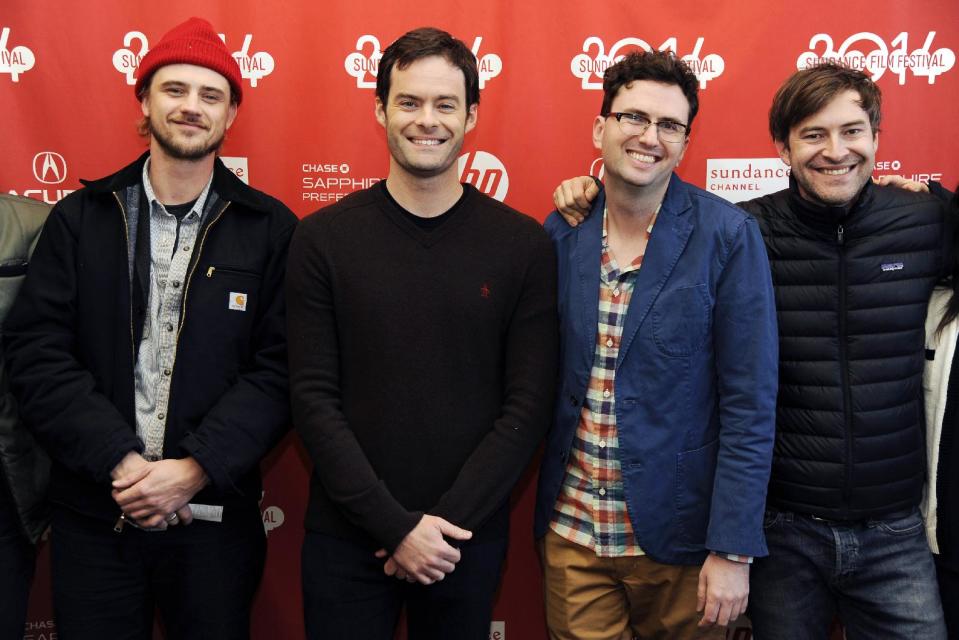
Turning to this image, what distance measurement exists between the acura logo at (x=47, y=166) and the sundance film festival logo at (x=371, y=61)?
104 centimetres

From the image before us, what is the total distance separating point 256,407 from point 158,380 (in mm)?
271

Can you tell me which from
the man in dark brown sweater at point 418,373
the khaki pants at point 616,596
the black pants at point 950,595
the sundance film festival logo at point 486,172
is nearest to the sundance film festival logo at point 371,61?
the sundance film festival logo at point 486,172

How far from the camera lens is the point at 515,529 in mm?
2734

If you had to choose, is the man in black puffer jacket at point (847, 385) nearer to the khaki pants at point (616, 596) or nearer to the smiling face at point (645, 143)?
the khaki pants at point (616, 596)

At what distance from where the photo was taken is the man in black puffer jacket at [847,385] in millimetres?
1809

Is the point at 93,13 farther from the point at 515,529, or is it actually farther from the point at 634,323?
the point at 515,529

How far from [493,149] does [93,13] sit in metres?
1.43

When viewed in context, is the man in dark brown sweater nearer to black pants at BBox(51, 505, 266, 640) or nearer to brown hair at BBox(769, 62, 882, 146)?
black pants at BBox(51, 505, 266, 640)

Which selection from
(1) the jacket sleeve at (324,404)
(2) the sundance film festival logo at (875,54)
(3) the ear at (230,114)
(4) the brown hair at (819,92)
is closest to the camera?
(1) the jacket sleeve at (324,404)

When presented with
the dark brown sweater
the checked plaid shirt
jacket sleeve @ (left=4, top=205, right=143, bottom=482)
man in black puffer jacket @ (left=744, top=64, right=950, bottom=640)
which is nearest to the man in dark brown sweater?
the dark brown sweater

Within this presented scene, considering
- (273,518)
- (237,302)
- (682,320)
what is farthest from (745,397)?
(273,518)

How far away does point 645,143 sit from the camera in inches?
69.9

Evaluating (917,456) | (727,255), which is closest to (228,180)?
(727,255)

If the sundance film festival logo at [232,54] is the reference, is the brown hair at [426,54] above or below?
below
